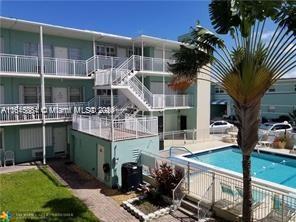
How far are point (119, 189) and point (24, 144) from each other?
29.3 feet

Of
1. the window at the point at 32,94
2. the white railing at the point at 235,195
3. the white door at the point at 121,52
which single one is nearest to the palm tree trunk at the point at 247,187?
the white railing at the point at 235,195

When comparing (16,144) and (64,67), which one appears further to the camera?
(64,67)

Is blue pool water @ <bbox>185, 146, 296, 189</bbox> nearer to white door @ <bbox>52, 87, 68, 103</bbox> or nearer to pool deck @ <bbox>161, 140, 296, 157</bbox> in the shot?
pool deck @ <bbox>161, 140, 296, 157</bbox>

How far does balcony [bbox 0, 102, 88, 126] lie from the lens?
1571cm

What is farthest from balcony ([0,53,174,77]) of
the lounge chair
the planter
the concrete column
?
the planter

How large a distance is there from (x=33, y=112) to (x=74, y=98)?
155 inches

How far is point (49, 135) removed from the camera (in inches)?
723

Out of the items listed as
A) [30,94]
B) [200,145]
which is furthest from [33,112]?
[200,145]

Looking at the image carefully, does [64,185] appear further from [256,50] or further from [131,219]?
[256,50]

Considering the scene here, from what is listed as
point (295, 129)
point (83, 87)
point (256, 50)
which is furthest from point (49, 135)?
point (295, 129)

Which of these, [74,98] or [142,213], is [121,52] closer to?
[74,98]

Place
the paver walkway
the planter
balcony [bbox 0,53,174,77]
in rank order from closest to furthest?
the planter, the paver walkway, balcony [bbox 0,53,174,77]

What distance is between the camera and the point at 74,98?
1992 cm

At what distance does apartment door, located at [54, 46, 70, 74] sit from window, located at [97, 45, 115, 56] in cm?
290
